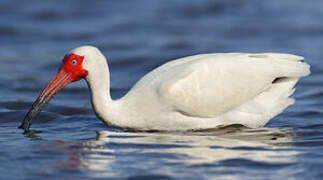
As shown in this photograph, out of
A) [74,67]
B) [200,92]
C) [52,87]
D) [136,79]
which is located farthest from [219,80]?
[136,79]

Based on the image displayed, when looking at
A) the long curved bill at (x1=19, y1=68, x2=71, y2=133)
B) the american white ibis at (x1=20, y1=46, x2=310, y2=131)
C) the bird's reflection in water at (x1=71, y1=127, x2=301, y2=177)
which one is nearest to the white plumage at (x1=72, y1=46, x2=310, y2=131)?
the american white ibis at (x1=20, y1=46, x2=310, y2=131)

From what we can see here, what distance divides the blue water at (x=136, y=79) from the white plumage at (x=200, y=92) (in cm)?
18

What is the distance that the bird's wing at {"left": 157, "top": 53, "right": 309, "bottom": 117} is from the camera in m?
9.12

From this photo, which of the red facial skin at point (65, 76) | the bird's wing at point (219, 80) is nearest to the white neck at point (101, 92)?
the red facial skin at point (65, 76)

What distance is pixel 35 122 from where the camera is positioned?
10.3 m

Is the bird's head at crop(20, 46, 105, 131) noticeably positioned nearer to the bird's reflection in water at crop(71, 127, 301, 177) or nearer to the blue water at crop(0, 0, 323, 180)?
the blue water at crop(0, 0, 323, 180)

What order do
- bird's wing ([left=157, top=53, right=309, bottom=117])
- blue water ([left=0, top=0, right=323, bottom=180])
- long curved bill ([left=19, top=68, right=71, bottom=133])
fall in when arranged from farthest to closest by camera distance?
long curved bill ([left=19, top=68, right=71, bottom=133])
bird's wing ([left=157, top=53, right=309, bottom=117])
blue water ([left=0, top=0, right=323, bottom=180])

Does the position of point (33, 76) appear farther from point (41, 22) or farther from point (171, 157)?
point (171, 157)

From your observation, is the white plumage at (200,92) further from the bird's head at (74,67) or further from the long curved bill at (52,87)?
the long curved bill at (52,87)

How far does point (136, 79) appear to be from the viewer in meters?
14.1

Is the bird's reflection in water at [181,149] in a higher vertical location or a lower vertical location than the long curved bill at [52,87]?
lower

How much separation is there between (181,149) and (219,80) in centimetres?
134

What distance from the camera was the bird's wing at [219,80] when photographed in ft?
29.9

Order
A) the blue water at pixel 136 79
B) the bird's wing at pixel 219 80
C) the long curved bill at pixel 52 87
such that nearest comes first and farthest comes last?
the blue water at pixel 136 79, the bird's wing at pixel 219 80, the long curved bill at pixel 52 87
